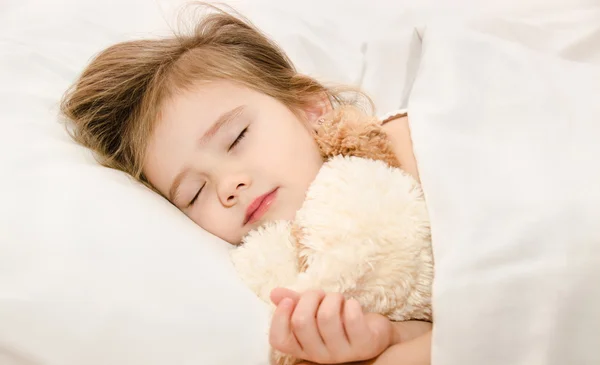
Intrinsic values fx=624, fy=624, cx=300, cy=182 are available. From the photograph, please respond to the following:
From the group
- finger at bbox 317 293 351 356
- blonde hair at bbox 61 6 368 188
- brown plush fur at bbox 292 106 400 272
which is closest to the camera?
finger at bbox 317 293 351 356

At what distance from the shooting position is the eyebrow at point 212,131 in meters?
1.07

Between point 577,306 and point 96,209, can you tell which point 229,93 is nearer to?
point 96,209

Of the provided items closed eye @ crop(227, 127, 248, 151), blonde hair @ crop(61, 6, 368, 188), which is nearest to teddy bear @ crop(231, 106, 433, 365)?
closed eye @ crop(227, 127, 248, 151)

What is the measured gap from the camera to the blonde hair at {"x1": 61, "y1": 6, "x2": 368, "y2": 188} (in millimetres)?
1150

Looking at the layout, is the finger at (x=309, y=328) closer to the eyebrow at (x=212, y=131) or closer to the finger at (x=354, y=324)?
the finger at (x=354, y=324)

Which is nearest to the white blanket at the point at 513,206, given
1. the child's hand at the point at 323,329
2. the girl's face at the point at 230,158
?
the child's hand at the point at 323,329

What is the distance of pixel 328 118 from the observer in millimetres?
1079

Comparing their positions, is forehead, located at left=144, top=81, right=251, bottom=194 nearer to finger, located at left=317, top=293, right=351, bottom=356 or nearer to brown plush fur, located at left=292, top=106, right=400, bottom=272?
brown plush fur, located at left=292, top=106, right=400, bottom=272

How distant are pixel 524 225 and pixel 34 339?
666mm

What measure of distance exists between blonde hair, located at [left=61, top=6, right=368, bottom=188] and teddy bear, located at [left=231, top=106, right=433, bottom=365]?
27cm

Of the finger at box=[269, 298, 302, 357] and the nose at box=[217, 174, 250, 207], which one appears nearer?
the finger at box=[269, 298, 302, 357]

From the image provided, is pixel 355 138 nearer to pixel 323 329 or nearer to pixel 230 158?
pixel 230 158

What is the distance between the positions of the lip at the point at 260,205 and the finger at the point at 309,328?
26 cm

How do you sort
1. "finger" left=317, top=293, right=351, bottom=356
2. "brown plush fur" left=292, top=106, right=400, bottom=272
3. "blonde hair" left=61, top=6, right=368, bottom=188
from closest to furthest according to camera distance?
"finger" left=317, top=293, right=351, bottom=356, "brown plush fur" left=292, top=106, right=400, bottom=272, "blonde hair" left=61, top=6, right=368, bottom=188
